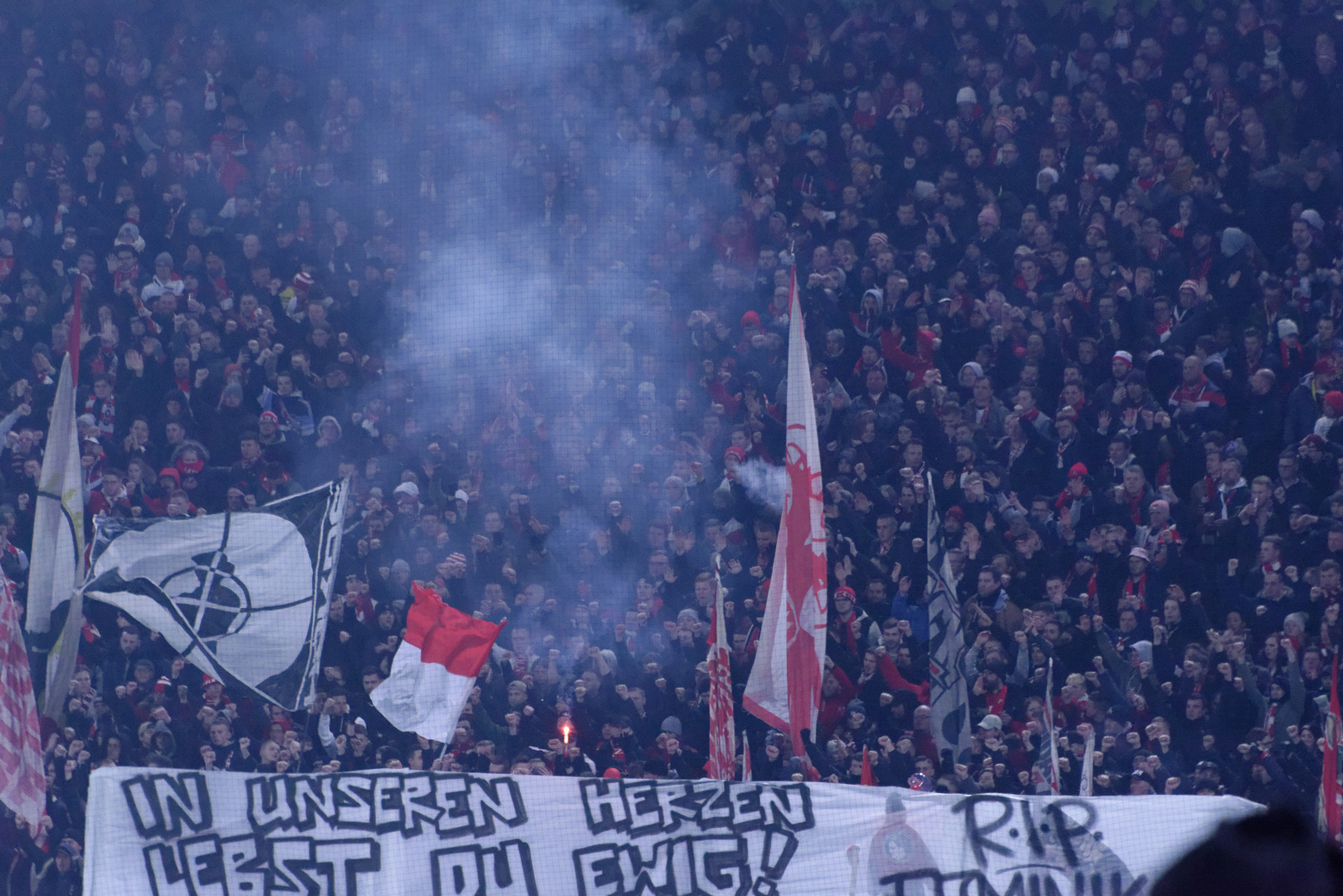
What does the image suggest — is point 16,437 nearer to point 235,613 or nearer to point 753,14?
point 235,613

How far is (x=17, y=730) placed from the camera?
6141mm

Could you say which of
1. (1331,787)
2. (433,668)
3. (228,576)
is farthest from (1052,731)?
(228,576)

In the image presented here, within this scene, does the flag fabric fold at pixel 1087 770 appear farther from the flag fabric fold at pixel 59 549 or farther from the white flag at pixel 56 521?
the white flag at pixel 56 521

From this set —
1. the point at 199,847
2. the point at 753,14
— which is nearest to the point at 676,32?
the point at 753,14

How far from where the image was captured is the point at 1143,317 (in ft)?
25.6

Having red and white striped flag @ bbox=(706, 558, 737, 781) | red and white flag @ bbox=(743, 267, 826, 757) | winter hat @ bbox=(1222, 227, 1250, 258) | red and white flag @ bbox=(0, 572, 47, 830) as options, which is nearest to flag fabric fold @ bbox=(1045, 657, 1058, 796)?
red and white flag @ bbox=(743, 267, 826, 757)

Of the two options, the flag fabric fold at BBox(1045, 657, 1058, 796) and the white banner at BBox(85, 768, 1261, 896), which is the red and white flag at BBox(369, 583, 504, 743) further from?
the flag fabric fold at BBox(1045, 657, 1058, 796)

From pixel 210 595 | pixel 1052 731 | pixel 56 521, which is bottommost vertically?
pixel 1052 731

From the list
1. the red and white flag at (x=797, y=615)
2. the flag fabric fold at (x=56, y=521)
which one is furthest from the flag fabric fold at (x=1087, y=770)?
the flag fabric fold at (x=56, y=521)

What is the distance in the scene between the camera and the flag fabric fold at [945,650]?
6.80 m

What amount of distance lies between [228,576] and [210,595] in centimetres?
11

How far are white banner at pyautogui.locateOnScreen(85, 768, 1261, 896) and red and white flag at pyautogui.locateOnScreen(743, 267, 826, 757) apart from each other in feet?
5.72

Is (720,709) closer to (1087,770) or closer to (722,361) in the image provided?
→ (1087,770)

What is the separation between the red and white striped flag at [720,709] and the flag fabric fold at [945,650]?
0.91m
